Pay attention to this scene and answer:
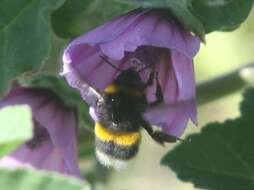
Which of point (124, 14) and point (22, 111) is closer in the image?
point (22, 111)

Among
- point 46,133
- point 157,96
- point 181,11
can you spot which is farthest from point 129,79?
point 46,133

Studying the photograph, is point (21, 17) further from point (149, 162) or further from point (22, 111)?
Result: point (149, 162)

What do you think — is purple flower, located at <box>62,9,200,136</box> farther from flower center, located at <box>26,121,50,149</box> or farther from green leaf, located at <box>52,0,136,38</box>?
flower center, located at <box>26,121,50,149</box>

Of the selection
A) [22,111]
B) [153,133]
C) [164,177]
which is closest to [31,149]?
[153,133]

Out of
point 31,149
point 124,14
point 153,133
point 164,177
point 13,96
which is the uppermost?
point 124,14

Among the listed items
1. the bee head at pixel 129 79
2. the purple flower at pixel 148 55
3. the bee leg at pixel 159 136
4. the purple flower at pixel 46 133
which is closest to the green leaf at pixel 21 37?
the purple flower at pixel 148 55

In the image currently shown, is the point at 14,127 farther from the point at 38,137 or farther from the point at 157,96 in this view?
the point at 38,137

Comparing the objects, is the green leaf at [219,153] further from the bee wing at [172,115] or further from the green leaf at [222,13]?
the green leaf at [222,13]
